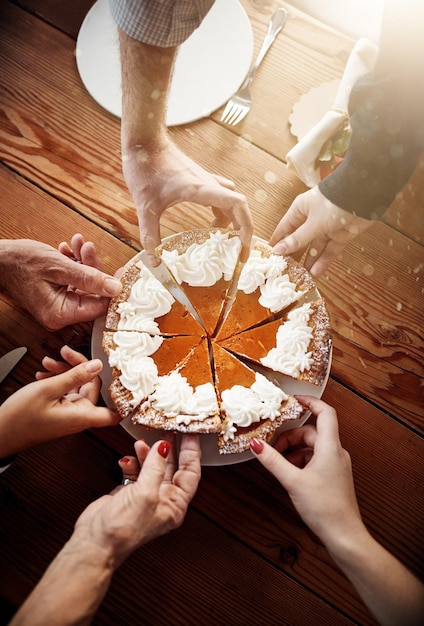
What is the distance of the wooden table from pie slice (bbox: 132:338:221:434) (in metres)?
0.41

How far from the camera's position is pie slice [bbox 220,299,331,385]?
227cm

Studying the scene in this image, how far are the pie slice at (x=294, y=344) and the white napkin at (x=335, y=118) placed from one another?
2.68ft

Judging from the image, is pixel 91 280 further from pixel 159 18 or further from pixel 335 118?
pixel 335 118

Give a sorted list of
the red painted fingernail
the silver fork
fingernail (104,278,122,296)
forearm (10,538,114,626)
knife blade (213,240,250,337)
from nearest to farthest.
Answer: forearm (10,538,114,626)
the red painted fingernail
fingernail (104,278,122,296)
knife blade (213,240,250,337)
the silver fork

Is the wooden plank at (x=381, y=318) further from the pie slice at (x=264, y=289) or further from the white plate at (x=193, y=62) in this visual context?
the white plate at (x=193, y=62)

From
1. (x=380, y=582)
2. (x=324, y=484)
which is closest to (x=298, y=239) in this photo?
(x=324, y=484)

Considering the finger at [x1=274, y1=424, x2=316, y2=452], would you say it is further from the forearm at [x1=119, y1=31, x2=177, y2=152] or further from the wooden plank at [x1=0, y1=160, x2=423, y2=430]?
the forearm at [x1=119, y1=31, x2=177, y2=152]

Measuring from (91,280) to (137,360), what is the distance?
18.0 inches

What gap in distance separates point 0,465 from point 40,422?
50 centimetres

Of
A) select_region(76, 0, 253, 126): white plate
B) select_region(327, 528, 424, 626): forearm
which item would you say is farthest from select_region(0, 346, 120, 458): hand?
select_region(76, 0, 253, 126): white plate

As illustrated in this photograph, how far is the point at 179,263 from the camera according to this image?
Answer: 2.41 m

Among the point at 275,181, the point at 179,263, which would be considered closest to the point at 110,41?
the point at 275,181

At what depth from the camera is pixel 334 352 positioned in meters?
2.63

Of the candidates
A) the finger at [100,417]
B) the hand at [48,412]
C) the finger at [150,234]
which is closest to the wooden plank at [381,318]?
the finger at [150,234]
